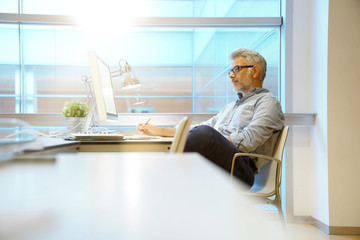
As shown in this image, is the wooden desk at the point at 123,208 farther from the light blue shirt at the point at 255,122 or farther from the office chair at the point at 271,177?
the light blue shirt at the point at 255,122

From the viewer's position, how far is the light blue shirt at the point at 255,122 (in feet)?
6.91

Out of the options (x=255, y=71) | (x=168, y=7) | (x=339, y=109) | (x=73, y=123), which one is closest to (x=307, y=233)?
(x=339, y=109)

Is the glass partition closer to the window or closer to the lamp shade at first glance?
the window

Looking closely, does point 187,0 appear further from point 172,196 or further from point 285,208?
point 172,196

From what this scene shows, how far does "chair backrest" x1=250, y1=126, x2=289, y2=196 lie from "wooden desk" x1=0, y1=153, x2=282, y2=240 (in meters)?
1.60

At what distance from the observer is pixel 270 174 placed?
2.07 m

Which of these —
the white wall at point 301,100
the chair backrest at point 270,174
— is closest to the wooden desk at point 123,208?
the chair backrest at point 270,174

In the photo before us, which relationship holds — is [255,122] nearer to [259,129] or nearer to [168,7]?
[259,129]

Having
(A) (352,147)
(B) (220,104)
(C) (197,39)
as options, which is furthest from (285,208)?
(C) (197,39)

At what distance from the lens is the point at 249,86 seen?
102 inches

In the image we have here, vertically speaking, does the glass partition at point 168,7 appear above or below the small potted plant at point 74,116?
above

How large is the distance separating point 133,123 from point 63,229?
112 inches

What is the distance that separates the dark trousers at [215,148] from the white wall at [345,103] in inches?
46.5

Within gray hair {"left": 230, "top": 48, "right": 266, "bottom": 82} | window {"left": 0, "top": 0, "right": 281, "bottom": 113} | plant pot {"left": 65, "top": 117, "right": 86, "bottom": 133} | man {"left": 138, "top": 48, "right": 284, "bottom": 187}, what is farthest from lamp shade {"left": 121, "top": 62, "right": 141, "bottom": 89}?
window {"left": 0, "top": 0, "right": 281, "bottom": 113}
